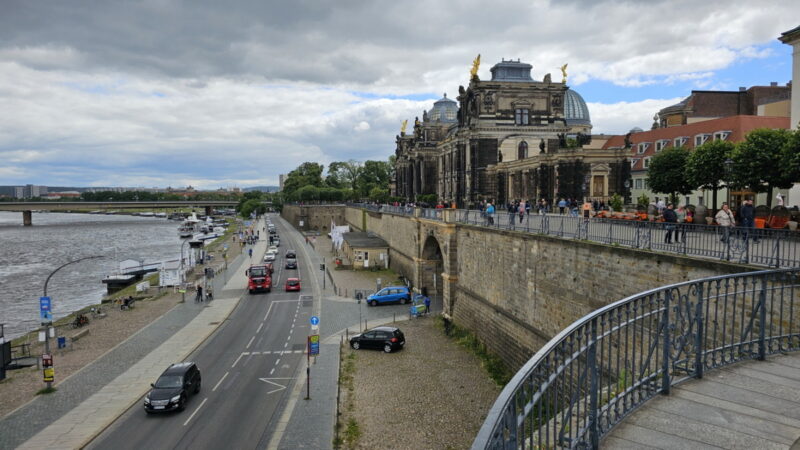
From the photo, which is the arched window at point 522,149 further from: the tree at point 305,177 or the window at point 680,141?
the tree at point 305,177

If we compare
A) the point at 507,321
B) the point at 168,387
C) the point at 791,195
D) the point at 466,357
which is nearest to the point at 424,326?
the point at 466,357

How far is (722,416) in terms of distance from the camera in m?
4.86

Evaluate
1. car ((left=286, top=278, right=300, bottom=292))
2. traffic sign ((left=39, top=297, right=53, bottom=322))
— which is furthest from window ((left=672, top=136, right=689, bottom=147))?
traffic sign ((left=39, top=297, right=53, bottom=322))

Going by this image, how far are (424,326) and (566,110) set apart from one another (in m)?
52.1

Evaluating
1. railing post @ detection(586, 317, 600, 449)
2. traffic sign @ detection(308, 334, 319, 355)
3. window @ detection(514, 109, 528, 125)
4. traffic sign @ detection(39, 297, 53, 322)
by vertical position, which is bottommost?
traffic sign @ detection(308, 334, 319, 355)

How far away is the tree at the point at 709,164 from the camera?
1002 inches

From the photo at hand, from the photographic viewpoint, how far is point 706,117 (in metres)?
54.8

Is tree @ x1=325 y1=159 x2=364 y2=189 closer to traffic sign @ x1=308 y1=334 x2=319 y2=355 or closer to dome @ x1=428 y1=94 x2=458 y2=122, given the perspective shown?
dome @ x1=428 y1=94 x2=458 y2=122

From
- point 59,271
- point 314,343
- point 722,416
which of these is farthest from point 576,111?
point 722,416

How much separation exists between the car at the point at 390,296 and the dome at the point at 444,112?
52004 mm

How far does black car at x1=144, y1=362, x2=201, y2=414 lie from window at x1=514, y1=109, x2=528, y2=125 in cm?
4402

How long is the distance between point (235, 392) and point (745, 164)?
2452 cm

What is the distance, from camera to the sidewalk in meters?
16.2

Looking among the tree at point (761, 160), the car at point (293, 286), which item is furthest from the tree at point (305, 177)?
the tree at point (761, 160)
